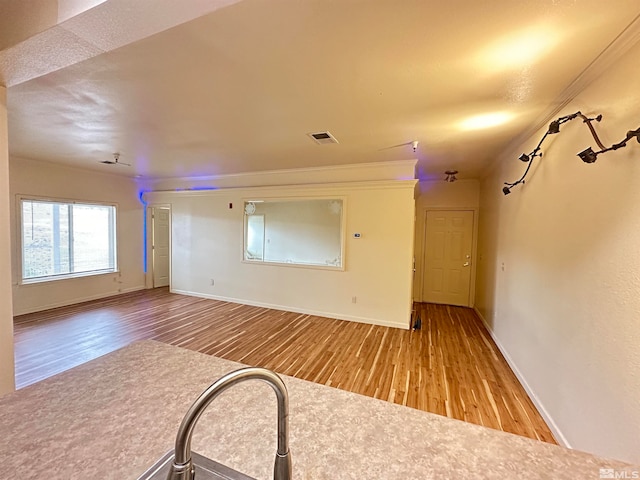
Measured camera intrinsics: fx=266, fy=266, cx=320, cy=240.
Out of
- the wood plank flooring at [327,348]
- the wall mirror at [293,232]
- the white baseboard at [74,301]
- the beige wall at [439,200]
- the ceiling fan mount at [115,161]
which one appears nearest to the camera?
the wood plank flooring at [327,348]

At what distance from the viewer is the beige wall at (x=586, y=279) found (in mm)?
1359

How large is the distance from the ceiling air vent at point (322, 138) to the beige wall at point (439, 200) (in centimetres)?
292

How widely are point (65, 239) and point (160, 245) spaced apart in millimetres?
1828

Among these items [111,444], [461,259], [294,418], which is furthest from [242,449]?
[461,259]

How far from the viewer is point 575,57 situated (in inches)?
61.9

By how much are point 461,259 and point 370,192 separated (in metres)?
2.68

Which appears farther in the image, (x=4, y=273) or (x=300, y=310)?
(x=300, y=310)

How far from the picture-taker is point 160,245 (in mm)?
6641

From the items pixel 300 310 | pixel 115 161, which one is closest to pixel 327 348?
A: pixel 300 310

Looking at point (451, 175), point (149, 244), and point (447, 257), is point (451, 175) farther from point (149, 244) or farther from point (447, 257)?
point (149, 244)

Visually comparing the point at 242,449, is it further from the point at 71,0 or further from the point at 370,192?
the point at 370,192

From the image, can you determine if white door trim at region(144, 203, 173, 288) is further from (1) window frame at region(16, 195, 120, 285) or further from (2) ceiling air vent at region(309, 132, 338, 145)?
(2) ceiling air vent at region(309, 132, 338, 145)

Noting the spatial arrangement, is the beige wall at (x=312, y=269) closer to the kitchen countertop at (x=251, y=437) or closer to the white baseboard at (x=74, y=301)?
the white baseboard at (x=74, y=301)

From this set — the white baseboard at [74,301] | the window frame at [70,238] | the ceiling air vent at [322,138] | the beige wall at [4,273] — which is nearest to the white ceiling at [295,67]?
the ceiling air vent at [322,138]
